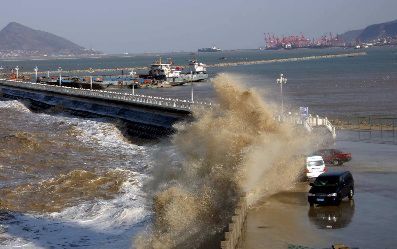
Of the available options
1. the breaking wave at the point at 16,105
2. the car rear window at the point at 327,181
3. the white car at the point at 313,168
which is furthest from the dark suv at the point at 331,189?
the breaking wave at the point at 16,105

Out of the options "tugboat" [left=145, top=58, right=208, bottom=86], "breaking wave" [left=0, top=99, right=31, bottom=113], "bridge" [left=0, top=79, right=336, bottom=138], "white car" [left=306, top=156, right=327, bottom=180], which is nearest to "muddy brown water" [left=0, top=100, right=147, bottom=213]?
"bridge" [left=0, top=79, right=336, bottom=138]

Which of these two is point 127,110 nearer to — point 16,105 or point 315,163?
point 16,105

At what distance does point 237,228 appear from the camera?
14211mm

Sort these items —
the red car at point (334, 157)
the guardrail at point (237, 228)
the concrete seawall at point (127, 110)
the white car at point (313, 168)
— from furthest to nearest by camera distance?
the concrete seawall at point (127, 110) → the red car at point (334, 157) → the white car at point (313, 168) → the guardrail at point (237, 228)

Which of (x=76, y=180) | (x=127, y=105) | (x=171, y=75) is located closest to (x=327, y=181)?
(x=76, y=180)

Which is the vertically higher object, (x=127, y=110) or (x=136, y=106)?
(x=136, y=106)

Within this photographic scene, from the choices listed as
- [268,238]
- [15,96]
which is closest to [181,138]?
[268,238]

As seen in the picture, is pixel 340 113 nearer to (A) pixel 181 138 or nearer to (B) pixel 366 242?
(A) pixel 181 138

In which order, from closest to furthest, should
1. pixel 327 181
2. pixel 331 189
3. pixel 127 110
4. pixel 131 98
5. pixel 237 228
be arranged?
pixel 237 228
pixel 331 189
pixel 327 181
pixel 127 110
pixel 131 98

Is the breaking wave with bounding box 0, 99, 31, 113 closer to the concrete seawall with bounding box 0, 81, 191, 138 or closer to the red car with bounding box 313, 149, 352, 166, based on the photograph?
the concrete seawall with bounding box 0, 81, 191, 138

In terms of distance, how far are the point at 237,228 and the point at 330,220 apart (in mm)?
3357

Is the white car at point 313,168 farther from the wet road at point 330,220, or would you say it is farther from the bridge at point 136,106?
the bridge at point 136,106

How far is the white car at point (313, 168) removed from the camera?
69.9 ft

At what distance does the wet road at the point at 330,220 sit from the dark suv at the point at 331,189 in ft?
0.73
